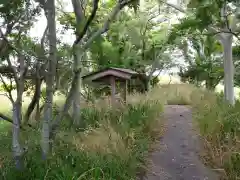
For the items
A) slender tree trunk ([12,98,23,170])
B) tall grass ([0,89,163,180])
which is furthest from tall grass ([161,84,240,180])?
slender tree trunk ([12,98,23,170])

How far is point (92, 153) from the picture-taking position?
5488 mm

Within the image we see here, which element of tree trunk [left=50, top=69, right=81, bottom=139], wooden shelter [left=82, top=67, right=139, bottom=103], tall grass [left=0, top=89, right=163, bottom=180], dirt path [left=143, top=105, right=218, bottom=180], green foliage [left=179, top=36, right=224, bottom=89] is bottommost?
dirt path [left=143, top=105, right=218, bottom=180]

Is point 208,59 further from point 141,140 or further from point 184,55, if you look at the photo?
point 141,140

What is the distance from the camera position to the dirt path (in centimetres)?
566

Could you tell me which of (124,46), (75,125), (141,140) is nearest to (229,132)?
(141,140)

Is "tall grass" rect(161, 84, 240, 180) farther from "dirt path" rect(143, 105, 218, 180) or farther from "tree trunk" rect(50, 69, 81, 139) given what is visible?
"tree trunk" rect(50, 69, 81, 139)

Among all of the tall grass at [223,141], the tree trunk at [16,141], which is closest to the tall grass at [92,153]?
the tree trunk at [16,141]

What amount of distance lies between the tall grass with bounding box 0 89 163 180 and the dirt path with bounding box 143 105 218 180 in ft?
0.90

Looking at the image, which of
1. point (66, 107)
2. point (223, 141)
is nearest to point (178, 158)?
point (223, 141)

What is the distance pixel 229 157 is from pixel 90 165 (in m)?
2.26

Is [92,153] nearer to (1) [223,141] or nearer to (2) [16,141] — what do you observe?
(2) [16,141]

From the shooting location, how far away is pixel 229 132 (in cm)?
649

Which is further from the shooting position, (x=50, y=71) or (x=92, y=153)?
(x=92, y=153)

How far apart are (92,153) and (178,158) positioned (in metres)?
1.93
